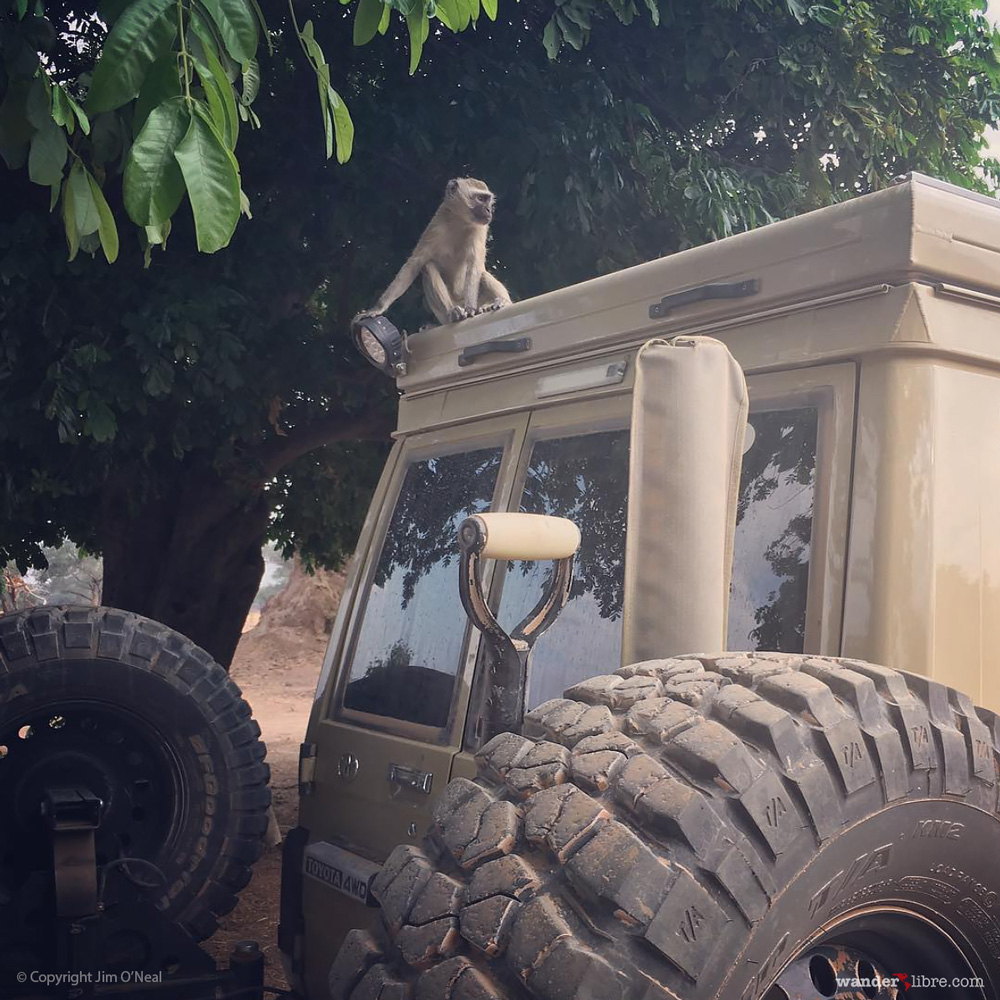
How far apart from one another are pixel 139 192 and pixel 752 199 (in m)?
5.08

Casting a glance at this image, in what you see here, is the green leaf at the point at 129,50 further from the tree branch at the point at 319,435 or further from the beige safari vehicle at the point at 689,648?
the tree branch at the point at 319,435

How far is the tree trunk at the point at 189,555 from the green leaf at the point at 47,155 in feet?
17.1

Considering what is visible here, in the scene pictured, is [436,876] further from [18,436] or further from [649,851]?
[18,436]

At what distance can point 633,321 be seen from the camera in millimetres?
2752

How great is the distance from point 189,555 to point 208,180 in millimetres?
6230

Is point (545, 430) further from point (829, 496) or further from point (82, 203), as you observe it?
point (82, 203)

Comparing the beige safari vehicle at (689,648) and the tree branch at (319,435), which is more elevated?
the tree branch at (319,435)

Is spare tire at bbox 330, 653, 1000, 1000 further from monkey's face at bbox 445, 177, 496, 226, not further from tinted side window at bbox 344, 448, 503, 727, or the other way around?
monkey's face at bbox 445, 177, 496, 226

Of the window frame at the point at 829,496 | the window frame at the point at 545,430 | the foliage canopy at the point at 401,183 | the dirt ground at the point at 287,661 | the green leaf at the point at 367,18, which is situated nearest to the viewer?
the window frame at the point at 829,496

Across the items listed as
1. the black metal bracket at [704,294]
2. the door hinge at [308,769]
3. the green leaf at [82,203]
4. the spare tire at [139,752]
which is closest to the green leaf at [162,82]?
the green leaf at [82,203]

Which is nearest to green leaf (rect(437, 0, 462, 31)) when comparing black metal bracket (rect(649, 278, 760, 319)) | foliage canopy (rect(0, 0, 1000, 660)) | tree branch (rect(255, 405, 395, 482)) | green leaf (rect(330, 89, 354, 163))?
green leaf (rect(330, 89, 354, 163))

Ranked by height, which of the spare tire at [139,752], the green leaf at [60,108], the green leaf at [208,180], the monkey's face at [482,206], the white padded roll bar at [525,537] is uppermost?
the monkey's face at [482,206]

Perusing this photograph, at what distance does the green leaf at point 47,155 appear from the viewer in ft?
8.21

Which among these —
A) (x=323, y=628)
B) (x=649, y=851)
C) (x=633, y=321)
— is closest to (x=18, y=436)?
(x=633, y=321)
